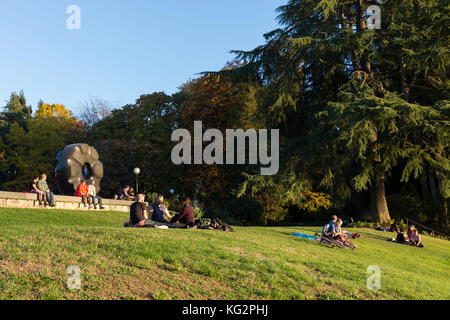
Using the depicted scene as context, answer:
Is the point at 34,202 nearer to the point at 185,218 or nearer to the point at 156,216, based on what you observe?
the point at 156,216

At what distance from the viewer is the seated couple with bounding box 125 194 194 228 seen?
1227 centimetres

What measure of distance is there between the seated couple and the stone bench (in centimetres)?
699

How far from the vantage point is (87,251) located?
7.36 metres

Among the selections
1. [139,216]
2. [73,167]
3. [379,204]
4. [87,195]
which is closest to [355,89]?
[379,204]

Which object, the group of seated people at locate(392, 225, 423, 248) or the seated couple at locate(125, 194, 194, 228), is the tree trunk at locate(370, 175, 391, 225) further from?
the seated couple at locate(125, 194, 194, 228)

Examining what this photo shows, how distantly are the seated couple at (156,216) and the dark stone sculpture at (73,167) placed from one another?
11196 millimetres

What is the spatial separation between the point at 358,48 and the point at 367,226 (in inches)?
348

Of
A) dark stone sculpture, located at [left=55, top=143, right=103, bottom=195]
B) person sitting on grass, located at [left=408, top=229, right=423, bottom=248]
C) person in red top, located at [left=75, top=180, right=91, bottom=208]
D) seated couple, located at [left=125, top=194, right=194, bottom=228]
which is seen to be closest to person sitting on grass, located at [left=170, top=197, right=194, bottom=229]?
seated couple, located at [left=125, top=194, right=194, bottom=228]

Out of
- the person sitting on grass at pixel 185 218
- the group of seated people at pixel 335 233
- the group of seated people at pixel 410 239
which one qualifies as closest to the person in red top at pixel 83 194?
the person sitting on grass at pixel 185 218

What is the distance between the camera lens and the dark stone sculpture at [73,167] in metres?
23.0

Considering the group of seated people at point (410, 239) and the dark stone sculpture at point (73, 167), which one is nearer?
the group of seated people at point (410, 239)

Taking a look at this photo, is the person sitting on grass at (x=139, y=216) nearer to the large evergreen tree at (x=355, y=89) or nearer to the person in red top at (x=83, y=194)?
the person in red top at (x=83, y=194)

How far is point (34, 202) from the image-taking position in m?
17.9

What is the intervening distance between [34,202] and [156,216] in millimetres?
7495
